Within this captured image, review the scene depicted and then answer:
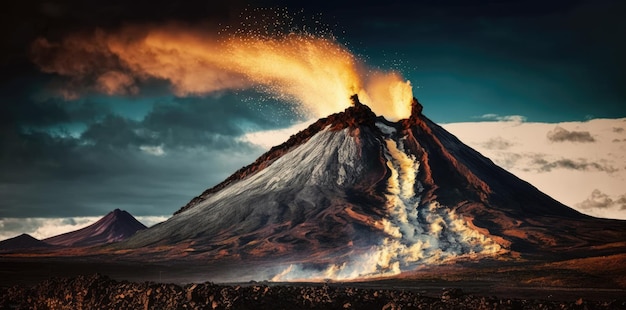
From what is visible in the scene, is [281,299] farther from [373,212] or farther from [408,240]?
[373,212]

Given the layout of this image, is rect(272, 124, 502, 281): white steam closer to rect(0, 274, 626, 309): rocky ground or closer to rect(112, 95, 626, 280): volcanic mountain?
rect(112, 95, 626, 280): volcanic mountain

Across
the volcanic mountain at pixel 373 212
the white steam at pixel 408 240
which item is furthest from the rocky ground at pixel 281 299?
the volcanic mountain at pixel 373 212

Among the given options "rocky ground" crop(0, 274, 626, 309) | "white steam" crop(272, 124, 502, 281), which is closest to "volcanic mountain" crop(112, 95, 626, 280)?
"white steam" crop(272, 124, 502, 281)

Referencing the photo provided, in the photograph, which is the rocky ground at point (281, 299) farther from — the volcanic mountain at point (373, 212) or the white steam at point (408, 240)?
the volcanic mountain at point (373, 212)

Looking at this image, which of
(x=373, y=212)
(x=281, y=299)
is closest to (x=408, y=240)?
(x=373, y=212)

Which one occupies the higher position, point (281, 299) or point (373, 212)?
point (373, 212)

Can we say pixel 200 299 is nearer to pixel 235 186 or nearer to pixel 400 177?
pixel 400 177

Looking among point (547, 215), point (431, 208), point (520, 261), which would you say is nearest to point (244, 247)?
point (431, 208)

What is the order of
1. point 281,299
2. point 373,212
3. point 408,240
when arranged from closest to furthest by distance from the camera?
point 281,299 < point 408,240 < point 373,212

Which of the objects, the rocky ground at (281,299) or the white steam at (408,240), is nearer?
the rocky ground at (281,299)
